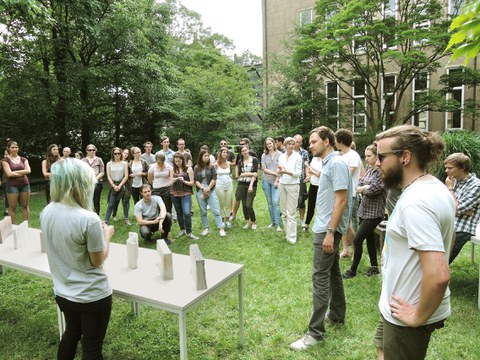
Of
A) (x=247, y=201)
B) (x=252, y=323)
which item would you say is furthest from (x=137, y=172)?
(x=252, y=323)

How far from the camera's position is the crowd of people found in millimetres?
1508

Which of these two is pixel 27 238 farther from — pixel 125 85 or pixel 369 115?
pixel 369 115

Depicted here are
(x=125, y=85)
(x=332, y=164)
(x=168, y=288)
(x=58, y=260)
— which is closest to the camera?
(x=58, y=260)

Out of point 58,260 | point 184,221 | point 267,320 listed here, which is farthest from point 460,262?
point 58,260

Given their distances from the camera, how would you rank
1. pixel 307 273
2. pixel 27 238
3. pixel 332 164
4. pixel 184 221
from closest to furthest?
pixel 332 164
pixel 27 238
pixel 307 273
pixel 184 221

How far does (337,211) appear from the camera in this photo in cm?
298

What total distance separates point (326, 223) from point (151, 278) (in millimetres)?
1587

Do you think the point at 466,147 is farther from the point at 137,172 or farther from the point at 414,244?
the point at 414,244

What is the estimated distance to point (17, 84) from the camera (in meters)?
13.6

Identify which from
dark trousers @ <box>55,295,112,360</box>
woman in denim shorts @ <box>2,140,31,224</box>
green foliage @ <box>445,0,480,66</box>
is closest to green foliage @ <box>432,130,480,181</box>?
green foliage @ <box>445,0,480,66</box>

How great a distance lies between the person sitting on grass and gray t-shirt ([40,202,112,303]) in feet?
13.3

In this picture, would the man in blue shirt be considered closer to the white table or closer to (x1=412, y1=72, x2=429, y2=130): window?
the white table

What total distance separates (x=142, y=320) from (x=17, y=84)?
13462mm

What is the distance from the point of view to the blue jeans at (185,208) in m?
6.61
